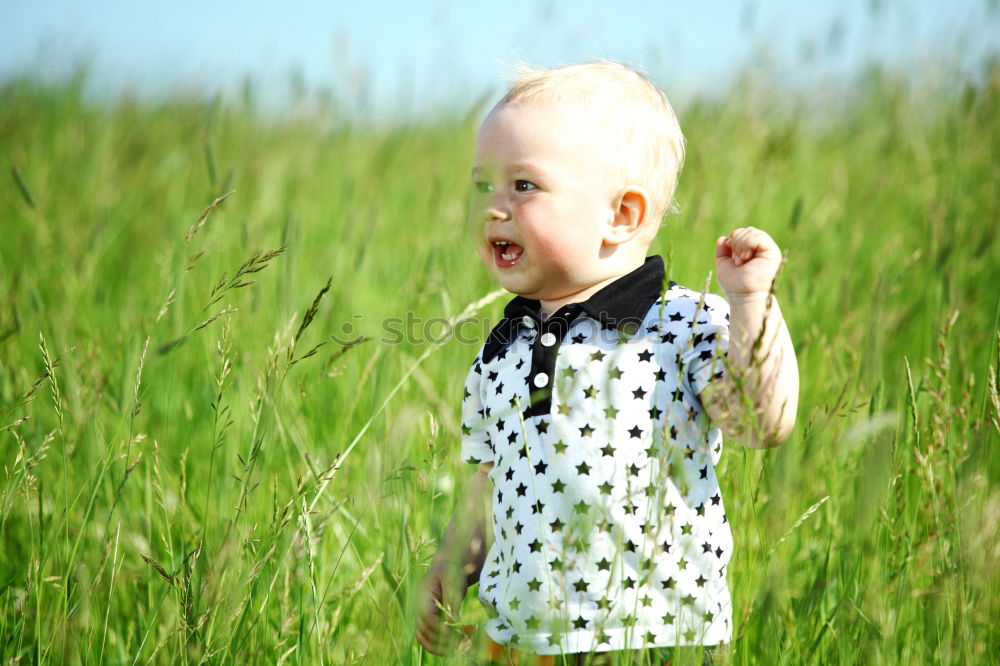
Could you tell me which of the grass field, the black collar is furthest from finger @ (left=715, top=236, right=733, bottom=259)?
the grass field

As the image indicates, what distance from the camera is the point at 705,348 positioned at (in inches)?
49.3

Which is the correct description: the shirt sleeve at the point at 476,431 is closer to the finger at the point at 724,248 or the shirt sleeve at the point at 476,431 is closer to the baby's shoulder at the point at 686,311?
the baby's shoulder at the point at 686,311

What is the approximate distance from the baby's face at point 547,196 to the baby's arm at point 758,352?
0.21 m

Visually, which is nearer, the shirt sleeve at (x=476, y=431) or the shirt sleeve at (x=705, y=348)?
the shirt sleeve at (x=705, y=348)

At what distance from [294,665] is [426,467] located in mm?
481

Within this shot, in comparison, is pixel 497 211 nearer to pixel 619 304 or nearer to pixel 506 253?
pixel 506 253

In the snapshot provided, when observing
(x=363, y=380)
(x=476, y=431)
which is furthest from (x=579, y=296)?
(x=363, y=380)

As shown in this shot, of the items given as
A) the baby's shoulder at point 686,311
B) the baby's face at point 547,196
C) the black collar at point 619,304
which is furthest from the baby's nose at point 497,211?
the baby's shoulder at point 686,311

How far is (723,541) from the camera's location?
1.28m

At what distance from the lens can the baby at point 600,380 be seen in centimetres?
120

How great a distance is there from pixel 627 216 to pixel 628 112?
0.16 m

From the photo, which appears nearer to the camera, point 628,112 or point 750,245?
point 750,245

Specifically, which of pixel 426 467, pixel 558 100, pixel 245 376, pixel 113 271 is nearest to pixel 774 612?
pixel 558 100

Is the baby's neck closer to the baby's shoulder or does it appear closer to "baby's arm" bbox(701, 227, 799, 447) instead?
the baby's shoulder
